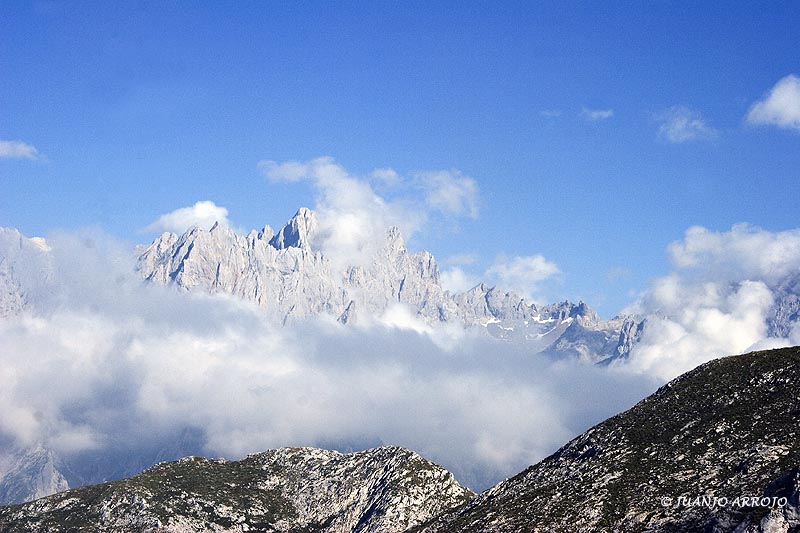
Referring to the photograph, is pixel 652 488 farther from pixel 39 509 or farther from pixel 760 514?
pixel 39 509

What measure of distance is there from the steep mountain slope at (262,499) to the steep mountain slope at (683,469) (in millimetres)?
31789

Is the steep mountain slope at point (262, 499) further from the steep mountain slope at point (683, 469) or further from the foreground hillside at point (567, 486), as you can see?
the steep mountain slope at point (683, 469)

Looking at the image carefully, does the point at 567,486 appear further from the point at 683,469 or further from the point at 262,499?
the point at 262,499

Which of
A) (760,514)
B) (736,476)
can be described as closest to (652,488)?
(736,476)

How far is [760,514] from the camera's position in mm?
74188

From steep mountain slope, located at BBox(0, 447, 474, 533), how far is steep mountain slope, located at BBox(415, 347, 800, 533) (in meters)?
31.8

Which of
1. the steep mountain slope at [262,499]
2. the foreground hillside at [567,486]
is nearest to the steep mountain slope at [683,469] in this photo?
the foreground hillside at [567,486]

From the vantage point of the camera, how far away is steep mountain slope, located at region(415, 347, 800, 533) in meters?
83.2

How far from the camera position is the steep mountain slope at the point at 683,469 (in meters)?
83.2

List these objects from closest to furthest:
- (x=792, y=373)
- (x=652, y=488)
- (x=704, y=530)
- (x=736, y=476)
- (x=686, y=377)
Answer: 1. (x=704, y=530)
2. (x=736, y=476)
3. (x=652, y=488)
4. (x=792, y=373)
5. (x=686, y=377)

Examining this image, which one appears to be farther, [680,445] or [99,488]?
[99,488]

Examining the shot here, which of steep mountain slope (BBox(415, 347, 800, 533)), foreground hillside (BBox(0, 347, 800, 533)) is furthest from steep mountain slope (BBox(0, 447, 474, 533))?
steep mountain slope (BBox(415, 347, 800, 533))

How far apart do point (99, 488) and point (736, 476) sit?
132m

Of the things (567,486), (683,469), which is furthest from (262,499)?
(683,469)
